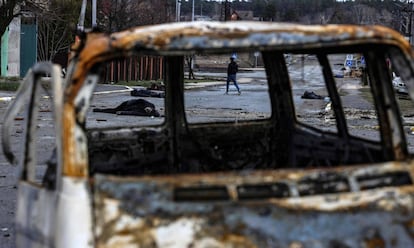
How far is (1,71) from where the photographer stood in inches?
1508

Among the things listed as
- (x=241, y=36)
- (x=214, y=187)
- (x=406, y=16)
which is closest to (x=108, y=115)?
(x=241, y=36)

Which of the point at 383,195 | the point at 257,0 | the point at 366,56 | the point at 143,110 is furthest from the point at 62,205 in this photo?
the point at 257,0

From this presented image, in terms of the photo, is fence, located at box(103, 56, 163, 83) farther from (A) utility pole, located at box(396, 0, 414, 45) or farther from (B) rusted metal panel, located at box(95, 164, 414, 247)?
(B) rusted metal panel, located at box(95, 164, 414, 247)

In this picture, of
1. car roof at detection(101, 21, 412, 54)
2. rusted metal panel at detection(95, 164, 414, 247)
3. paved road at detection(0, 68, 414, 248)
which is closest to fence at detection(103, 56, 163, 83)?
paved road at detection(0, 68, 414, 248)

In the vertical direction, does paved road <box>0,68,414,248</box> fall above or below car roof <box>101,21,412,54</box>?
below

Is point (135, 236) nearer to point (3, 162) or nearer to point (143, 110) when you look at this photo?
point (3, 162)

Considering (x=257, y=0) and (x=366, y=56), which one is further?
(x=257, y=0)

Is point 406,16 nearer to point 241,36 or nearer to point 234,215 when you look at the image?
point 241,36

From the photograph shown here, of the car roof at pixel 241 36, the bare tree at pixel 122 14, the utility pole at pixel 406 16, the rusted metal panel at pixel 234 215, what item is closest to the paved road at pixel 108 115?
the car roof at pixel 241 36

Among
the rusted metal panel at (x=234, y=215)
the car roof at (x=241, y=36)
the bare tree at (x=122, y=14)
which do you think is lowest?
the rusted metal panel at (x=234, y=215)

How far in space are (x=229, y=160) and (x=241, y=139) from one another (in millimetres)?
238

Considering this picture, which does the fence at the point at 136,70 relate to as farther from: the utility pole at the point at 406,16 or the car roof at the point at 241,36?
the car roof at the point at 241,36

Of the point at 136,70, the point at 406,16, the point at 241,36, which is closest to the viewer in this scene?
the point at 241,36

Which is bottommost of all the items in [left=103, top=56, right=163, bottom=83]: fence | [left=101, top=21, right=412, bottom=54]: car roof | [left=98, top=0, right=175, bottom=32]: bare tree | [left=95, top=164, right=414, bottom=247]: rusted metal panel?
[left=103, top=56, right=163, bottom=83]: fence
